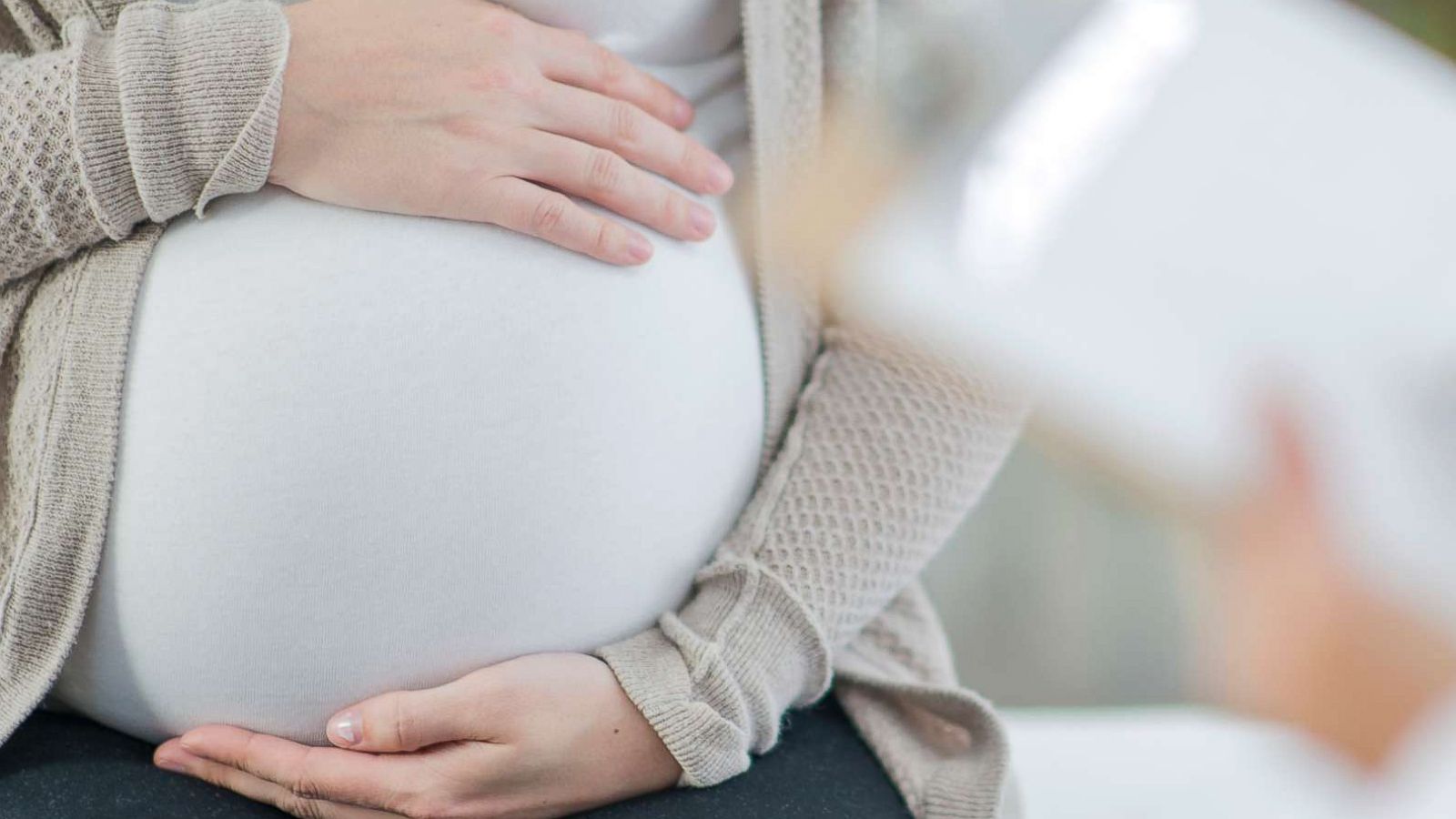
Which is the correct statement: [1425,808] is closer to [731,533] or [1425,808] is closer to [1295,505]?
[1295,505]

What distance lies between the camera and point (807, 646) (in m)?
0.67

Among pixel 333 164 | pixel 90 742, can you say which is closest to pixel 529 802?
pixel 90 742

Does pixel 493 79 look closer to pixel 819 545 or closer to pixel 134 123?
pixel 134 123

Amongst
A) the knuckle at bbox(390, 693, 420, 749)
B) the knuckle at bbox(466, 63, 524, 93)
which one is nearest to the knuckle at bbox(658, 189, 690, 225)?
the knuckle at bbox(466, 63, 524, 93)

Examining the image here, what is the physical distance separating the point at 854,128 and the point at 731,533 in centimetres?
27

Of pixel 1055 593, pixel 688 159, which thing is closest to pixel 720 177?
pixel 688 159

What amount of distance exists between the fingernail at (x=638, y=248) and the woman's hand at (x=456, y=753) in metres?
0.22

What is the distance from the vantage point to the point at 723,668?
2.04ft

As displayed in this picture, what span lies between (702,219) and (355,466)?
9.8 inches

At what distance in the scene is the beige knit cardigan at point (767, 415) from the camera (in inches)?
23.0

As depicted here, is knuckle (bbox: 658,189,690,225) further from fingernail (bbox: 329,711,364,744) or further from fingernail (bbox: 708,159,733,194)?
fingernail (bbox: 329,711,364,744)

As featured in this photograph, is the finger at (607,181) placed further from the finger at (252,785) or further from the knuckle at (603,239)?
the finger at (252,785)

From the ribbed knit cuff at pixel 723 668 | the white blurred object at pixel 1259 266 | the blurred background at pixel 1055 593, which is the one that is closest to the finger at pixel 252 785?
the ribbed knit cuff at pixel 723 668

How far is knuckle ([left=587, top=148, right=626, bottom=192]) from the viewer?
65cm
